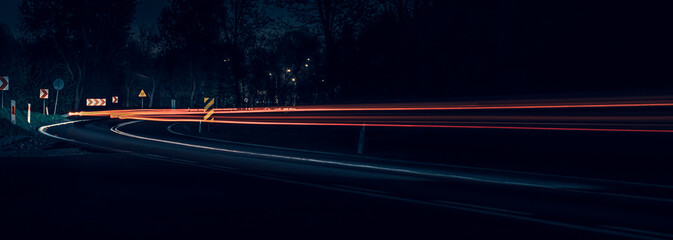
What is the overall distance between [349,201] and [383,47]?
19749 millimetres

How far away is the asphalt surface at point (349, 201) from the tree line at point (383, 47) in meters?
9.18

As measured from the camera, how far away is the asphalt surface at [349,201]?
5.93m

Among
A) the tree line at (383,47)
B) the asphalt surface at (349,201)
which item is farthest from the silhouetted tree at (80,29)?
the asphalt surface at (349,201)

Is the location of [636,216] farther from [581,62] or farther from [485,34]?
[485,34]

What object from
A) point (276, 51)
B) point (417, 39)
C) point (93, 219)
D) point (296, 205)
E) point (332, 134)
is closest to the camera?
point (93, 219)

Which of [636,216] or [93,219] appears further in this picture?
[636,216]

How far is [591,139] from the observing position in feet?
44.1

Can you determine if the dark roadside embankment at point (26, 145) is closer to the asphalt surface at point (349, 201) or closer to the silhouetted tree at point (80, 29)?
the asphalt surface at point (349, 201)

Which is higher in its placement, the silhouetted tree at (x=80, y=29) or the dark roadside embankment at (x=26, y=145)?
the silhouetted tree at (x=80, y=29)

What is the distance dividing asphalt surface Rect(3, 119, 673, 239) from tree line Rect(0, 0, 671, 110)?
9.18 metres

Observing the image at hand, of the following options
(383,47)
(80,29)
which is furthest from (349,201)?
(80,29)

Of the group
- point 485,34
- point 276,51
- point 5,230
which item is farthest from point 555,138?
point 276,51

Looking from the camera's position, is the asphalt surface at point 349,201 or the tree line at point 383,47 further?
the tree line at point 383,47

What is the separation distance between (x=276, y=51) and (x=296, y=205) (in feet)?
128
